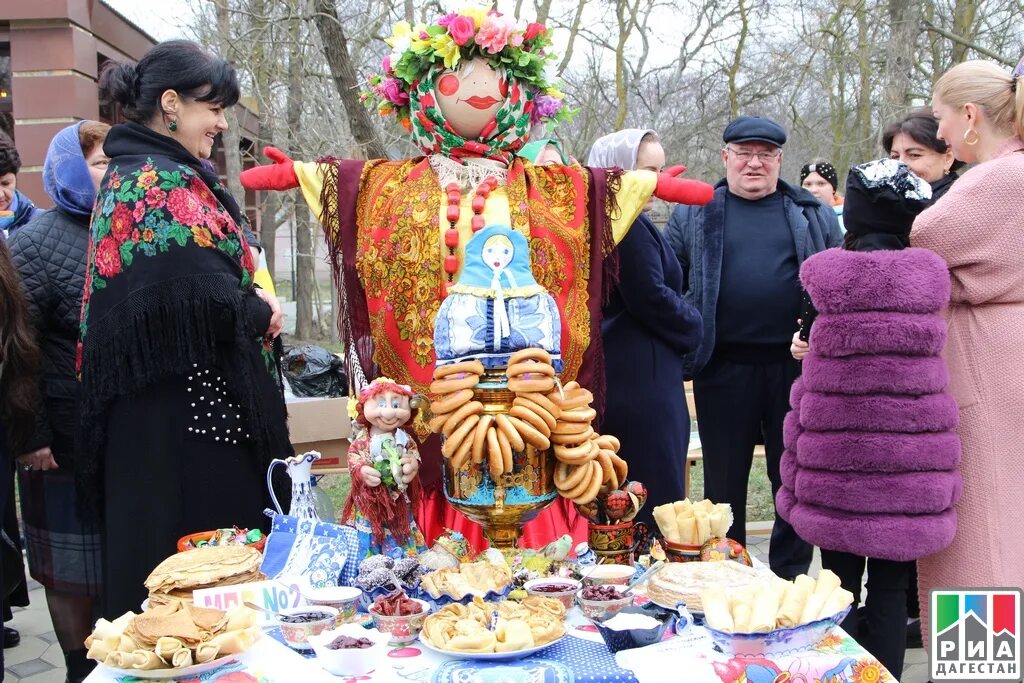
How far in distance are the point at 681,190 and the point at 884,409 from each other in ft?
2.42

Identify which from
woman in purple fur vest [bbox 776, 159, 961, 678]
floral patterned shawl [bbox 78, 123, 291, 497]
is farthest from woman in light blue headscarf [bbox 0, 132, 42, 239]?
woman in purple fur vest [bbox 776, 159, 961, 678]

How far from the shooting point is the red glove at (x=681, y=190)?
2285mm

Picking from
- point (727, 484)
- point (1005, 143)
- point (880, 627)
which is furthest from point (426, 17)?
point (880, 627)

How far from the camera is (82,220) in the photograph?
2883 millimetres

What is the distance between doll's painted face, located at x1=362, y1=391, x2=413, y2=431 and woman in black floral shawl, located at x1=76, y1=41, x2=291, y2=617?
63cm

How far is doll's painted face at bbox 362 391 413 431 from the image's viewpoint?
1.97m

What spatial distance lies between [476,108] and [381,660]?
1.32 meters

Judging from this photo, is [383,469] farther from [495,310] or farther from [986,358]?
[986,358]

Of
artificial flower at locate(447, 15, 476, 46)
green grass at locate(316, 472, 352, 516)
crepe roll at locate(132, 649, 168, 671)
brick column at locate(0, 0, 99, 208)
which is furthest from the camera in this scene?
brick column at locate(0, 0, 99, 208)

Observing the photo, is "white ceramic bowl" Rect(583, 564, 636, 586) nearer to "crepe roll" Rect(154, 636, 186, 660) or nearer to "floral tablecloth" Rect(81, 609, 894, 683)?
"floral tablecloth" Rect(81, 609, 894, 683)

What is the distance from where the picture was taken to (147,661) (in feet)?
4.93

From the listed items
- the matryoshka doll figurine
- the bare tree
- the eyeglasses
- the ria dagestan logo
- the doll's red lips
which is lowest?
the ria dagestan logo

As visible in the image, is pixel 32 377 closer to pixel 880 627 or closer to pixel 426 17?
pixel 880 627

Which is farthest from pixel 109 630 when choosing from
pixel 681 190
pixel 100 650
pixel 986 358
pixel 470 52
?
pixel 986 358
